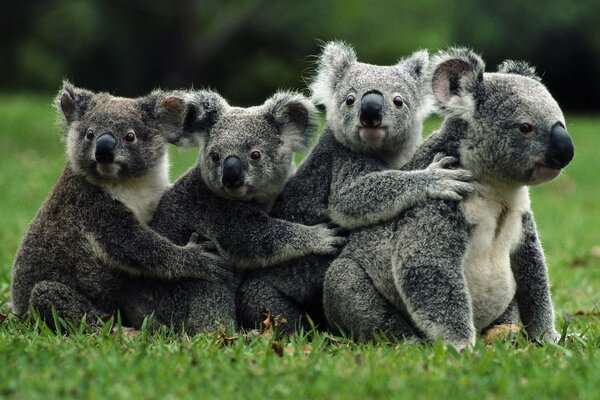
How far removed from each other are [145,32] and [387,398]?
3146cm

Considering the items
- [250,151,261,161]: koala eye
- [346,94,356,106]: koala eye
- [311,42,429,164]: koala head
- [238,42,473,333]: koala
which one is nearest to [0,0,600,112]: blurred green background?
[311,42,429,164]: koala head

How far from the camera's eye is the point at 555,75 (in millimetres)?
38156

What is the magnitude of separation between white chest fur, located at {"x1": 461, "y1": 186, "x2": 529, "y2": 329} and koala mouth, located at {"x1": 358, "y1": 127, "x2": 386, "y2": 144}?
32.6 inches

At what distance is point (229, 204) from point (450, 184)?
1.63m

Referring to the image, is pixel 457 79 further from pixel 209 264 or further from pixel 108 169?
pixel 108 169

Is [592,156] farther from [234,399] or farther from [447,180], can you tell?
[234,399]

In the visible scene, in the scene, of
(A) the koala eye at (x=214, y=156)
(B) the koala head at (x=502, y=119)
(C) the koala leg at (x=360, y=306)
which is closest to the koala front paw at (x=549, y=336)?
(C) the koala leg at (x=360, y=306)

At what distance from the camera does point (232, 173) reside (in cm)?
608

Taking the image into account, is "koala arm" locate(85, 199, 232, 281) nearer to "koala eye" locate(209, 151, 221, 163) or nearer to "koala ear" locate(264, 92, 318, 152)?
"koala eye" locate(209, 151, 221, 163)

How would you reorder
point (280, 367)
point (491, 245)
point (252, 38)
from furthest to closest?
point (252, 38), point (491, 245), point (280, 367)

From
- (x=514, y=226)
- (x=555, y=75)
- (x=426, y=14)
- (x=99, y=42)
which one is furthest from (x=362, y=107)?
(x=555, y=75)

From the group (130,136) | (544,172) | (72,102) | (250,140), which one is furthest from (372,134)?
(72,102)

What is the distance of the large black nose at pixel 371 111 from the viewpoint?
601 cm

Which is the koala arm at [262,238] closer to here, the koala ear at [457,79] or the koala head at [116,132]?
the koala head at [116,132]
